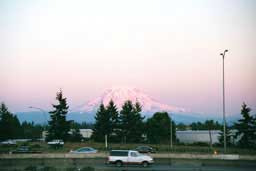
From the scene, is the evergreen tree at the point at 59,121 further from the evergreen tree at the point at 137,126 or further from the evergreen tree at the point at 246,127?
the evergreen tree at the point at 246,127

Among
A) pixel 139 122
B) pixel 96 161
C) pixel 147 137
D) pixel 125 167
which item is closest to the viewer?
pixel 125 167

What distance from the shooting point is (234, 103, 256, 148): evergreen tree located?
251 ft

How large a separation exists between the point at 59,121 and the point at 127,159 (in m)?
50.3

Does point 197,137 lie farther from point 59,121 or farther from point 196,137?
point 59,121

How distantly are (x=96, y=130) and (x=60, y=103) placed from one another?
1170 cm

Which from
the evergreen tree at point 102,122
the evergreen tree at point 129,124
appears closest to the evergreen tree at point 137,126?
the evergreen tree at point 129,124

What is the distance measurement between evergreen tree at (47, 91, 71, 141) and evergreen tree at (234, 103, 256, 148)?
37343 mm

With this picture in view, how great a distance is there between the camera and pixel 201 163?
3959 cm

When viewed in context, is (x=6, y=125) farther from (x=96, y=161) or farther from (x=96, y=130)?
(x=96, y=161)

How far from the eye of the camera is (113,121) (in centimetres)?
9156

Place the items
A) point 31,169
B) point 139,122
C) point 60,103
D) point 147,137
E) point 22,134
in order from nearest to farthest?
point 31,169
point 60,103
point 139,122
point 147,137
point 22,134

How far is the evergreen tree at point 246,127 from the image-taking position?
251 ft

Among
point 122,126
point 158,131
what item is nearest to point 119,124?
point 122,126

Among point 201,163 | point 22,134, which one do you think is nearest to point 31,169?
point 201,163
